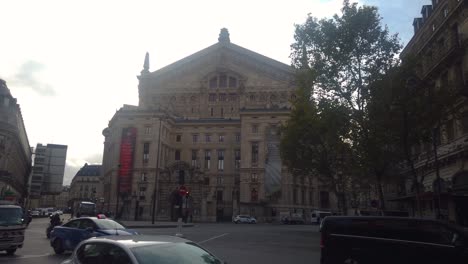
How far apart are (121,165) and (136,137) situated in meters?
5.53

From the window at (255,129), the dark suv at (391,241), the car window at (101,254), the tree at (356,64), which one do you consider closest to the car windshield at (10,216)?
the car window at (101,254)

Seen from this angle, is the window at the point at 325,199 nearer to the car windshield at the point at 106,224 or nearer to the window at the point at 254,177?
the window at the point at 254,177

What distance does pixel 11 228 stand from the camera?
49.5 feet

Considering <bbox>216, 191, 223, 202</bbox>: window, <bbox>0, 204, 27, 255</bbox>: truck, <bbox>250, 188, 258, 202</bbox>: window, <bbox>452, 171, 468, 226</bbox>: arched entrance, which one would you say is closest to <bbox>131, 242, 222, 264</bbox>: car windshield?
<bbox>0, 204, 27, 255</bbox>: truck

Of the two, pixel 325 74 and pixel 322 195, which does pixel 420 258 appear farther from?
pixel 322 195

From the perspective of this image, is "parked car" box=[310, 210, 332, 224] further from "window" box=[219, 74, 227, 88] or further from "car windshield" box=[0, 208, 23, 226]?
"car windshield" box=[0, 208, 23, 226]

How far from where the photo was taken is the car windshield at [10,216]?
15.3 m

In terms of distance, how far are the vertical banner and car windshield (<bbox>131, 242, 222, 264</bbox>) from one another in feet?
207

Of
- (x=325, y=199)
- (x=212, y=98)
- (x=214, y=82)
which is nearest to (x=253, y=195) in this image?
(x=325, y=199)

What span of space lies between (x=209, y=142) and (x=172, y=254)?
68.1 meters

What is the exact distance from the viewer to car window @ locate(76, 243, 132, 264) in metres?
5.73

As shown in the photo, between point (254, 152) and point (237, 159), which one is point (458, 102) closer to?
point (254, 152)

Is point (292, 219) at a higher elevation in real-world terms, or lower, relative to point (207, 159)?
lower

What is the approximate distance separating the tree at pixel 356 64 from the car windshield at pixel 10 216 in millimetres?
18892
